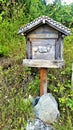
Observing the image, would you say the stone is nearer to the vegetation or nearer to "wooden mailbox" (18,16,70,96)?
the vegetation

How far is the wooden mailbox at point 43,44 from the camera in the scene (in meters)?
4.47

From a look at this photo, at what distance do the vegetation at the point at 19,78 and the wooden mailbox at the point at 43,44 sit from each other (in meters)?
0.60

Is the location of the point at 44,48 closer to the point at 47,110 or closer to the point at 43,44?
the point at 43,44

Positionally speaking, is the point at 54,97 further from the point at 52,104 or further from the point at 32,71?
the point at 32,71

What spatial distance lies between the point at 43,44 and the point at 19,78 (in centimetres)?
106

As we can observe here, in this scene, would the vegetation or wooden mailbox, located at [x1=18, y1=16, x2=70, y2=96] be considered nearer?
wooden mailbox, located at [x1=18, y1=16, x2=70, y2=96]

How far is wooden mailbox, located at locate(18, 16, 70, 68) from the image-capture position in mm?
4473

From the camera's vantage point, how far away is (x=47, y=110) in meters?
4.49

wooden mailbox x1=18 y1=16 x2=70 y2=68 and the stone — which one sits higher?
wooden mailbox x1=18 y1=16 x2=70 y2=68

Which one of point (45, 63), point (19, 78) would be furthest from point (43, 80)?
point (19, 78)

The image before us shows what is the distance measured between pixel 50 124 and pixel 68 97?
658 millimetres

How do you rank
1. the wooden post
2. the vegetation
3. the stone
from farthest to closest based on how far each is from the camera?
the wooden post
the vegetation
the stone

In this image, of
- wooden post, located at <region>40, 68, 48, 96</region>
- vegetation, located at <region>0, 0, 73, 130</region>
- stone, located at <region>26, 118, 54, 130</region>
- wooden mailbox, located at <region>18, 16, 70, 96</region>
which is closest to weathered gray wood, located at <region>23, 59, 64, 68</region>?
wooden mailbox, located at <region>18, 16, 70, 96</region>

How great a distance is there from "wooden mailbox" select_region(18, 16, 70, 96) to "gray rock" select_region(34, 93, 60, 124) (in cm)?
59
